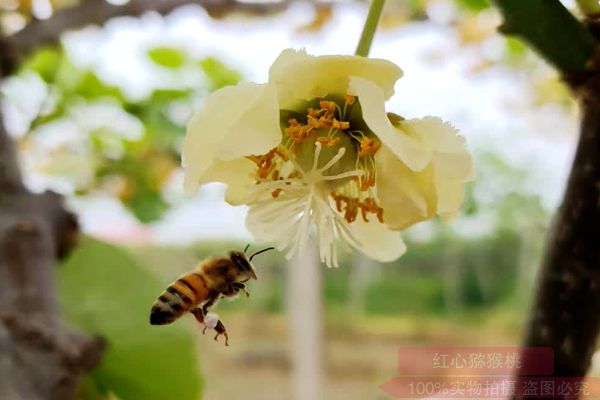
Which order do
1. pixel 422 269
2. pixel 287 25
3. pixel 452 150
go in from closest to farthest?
pixel 452 150, pixel 287 25, pixel 422 269

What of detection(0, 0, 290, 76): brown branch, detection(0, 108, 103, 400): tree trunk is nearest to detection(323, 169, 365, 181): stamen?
detection(0, 108, 103, 400): tree trunk

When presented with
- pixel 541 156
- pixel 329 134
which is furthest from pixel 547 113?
pixel 329 134

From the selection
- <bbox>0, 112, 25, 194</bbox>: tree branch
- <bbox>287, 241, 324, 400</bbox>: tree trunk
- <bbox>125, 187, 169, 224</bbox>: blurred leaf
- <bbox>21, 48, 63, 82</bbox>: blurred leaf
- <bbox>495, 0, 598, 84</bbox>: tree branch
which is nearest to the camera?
<bbox>495, 0, 598, 84</bbox>: tree branch

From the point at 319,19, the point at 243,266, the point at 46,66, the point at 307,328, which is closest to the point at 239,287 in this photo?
the point at 243,266

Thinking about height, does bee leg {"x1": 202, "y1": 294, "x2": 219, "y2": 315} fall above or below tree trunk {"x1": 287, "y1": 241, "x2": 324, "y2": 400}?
above

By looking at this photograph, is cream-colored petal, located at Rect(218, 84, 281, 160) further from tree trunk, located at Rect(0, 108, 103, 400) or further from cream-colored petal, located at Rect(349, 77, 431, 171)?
tree trunk, located at Rect(0, 108, 103, 400)

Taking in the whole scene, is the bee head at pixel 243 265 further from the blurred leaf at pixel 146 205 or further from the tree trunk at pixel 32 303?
the blurred leaf at pixel 146 205

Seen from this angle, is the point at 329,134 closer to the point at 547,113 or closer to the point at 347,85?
the point at 347,85
